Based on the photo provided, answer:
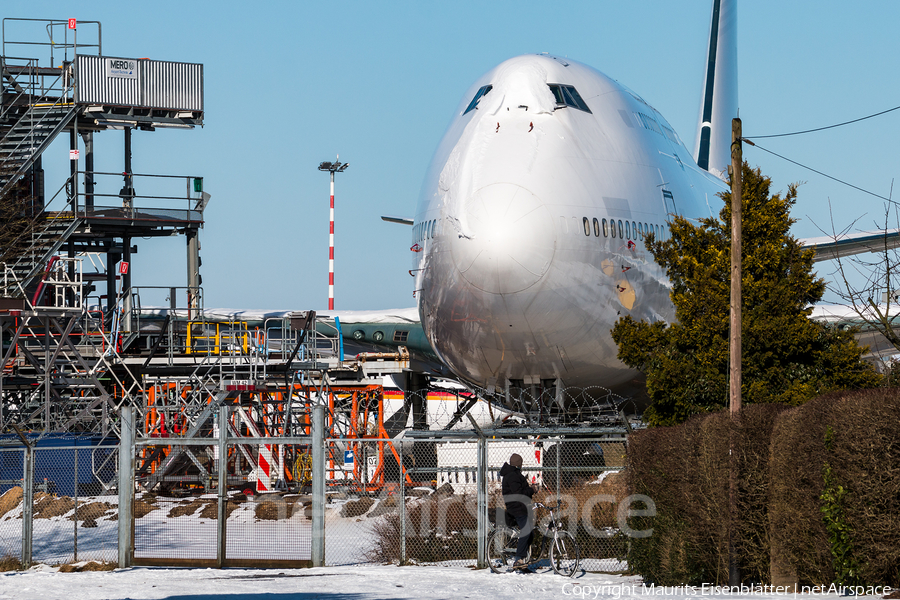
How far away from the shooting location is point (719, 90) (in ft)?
123

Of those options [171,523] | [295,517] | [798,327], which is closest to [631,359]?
[798,327]

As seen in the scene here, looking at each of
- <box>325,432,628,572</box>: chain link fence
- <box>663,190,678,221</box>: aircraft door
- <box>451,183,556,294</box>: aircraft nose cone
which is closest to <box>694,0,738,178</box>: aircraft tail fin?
<box>663,190,678,221</box>: aircraft door

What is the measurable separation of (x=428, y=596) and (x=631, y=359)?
237 inches

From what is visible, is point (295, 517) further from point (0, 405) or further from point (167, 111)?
point (167, 111)

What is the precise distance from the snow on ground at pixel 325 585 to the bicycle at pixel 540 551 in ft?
0.54

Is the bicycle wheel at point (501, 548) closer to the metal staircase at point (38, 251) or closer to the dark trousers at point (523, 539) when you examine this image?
the dark trousers at point (523, 539)

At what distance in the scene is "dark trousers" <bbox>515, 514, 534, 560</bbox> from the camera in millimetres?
12922

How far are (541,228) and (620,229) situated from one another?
5.87ft

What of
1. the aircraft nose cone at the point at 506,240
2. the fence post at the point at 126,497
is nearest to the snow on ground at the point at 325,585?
the fence post at the point at 126,497

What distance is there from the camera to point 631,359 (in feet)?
52.5

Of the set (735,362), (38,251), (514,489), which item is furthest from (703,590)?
(38,251)

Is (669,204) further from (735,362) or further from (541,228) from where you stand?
(735,362)

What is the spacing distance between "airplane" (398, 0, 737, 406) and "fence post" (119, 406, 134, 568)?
216 inches

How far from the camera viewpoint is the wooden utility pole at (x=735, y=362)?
10.4 metres
